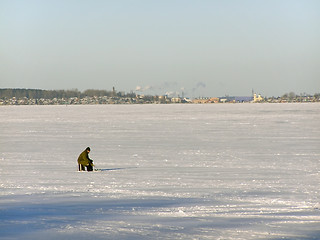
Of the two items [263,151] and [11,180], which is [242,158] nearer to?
[263,151]

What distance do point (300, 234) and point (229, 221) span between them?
4.54 ft

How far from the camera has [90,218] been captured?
32.3ft

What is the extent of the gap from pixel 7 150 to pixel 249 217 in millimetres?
17203

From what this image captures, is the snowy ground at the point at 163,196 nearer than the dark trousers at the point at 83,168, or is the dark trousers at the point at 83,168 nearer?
the snowy ground at the point at 163,196

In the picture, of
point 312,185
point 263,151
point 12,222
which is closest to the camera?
point 12,222

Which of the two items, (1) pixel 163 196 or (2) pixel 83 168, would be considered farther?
(2) pixel 83 168

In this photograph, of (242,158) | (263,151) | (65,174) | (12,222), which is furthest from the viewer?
(263,151)

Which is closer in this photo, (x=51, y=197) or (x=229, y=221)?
(x=229, y=221)

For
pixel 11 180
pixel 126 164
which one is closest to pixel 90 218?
pixel 11 180

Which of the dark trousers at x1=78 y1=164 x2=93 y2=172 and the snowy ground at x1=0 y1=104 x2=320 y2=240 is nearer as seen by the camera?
the snowy ground at x1=0 y1=104 x2=320 y2=240

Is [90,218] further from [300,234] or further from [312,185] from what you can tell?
[312,185]

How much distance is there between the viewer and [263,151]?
23094 millimetres

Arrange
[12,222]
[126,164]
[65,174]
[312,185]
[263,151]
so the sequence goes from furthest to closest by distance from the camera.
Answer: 1. [263,151]
2. [126,164]
3. [65,174]
4. [312,185]
5. [12,222]

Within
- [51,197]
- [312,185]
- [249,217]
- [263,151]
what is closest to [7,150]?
[263,151]
